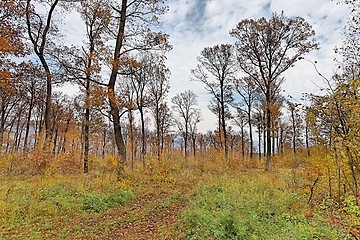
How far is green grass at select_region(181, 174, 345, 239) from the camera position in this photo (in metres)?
4.85

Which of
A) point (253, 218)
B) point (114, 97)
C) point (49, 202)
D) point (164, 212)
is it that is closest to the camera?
point (253, 218)

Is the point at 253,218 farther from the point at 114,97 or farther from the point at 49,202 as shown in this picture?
the point at 114,97

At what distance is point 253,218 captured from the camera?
5.96 metres

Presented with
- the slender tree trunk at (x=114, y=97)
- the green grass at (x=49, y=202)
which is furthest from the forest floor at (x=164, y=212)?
the slender tree trunk at (x=114, y=97)

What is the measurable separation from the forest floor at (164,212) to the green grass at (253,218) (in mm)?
14

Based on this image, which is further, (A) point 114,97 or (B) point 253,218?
(A) point 114,97

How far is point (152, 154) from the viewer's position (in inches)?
635

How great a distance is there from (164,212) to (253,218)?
9.80 feet

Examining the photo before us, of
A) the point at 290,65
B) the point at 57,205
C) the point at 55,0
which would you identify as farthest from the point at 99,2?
the point at 290,65

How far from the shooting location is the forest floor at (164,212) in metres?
5.13

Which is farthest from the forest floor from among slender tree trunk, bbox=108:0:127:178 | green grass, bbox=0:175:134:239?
slender tree trunk, bbox=108:0:127:178

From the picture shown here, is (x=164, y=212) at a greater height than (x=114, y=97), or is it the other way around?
(x=114, y=97)

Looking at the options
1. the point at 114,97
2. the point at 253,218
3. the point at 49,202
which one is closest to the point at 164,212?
the point at 253,218

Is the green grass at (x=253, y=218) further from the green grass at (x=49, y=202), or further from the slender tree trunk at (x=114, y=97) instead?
the slender tree trunk at (x=114, y=97)
